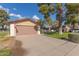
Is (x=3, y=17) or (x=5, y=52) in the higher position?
(x=3, y=17)

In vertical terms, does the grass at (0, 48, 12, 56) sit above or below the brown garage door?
below

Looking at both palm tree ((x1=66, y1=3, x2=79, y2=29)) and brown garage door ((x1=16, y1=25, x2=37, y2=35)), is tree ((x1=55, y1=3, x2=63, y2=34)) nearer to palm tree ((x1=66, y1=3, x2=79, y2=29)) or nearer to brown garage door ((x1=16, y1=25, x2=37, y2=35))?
palm tree ((x1=66, y1=3, x2=79, y2=29))

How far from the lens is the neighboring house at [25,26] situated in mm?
4352

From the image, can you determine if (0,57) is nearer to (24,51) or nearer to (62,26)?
(24,51)

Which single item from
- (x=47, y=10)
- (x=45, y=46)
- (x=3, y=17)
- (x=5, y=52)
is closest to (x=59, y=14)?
(x=47, y=10)

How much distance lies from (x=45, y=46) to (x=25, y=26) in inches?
26.9

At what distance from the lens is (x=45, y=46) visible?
4.37 meters

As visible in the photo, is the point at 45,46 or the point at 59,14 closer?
the point at 45,46

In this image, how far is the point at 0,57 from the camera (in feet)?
13.5

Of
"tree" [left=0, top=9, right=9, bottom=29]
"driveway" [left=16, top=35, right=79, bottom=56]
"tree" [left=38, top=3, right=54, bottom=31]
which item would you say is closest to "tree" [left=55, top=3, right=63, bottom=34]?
"tree" [left=38, top=3, right=54, bottom=31]

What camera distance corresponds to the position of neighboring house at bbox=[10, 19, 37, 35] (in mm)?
4352

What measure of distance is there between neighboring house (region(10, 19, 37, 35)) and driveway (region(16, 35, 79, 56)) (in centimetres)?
12

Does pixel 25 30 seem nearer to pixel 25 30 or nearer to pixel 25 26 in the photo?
pixel 25 30

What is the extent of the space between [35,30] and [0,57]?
1.04 m
